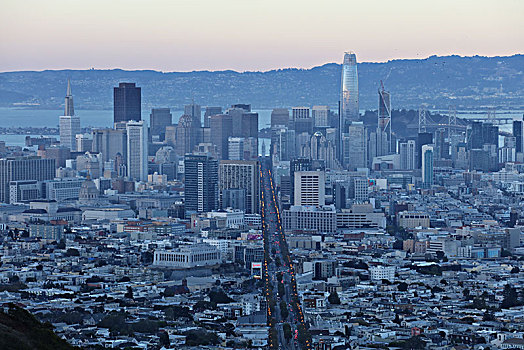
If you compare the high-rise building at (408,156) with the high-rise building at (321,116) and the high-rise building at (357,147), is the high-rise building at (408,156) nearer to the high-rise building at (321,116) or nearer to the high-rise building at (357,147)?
the high-rise building at (357,147)

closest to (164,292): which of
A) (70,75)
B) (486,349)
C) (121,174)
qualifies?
(486,349)

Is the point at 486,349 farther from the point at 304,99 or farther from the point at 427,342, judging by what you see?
the point at 304,99

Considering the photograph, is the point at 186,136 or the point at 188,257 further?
the point at 186,136

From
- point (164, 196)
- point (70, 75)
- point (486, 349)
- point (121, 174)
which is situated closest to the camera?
point (486, 349)

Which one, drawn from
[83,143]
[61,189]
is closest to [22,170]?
[61,189]

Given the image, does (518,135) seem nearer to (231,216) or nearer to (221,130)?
(221,130)

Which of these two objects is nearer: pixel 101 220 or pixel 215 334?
pixel 215 334

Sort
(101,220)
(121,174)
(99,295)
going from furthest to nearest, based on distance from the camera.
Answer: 1. (121,174)
2. (101,220)
3. (99,295)
